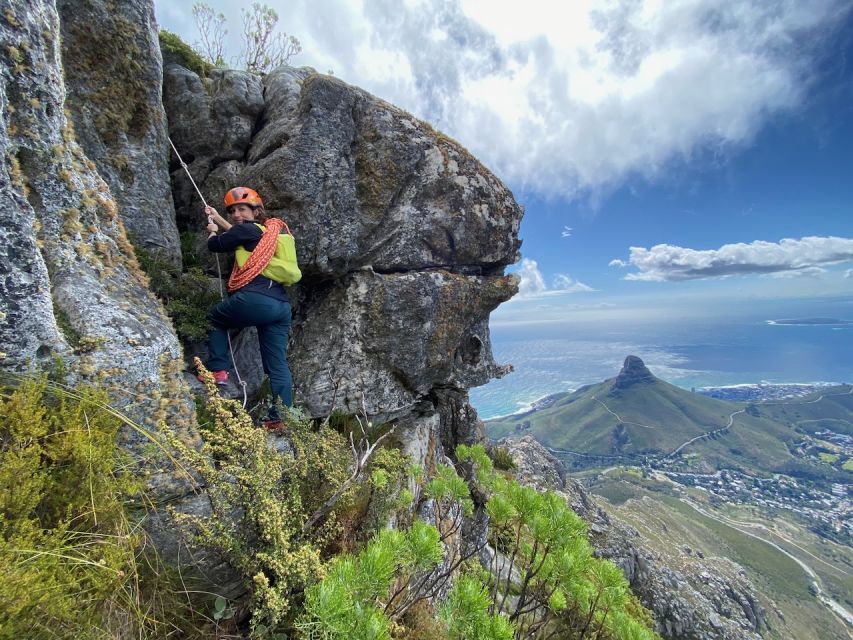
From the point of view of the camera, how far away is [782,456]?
641ft

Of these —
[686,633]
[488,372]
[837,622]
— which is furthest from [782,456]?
[488,372]

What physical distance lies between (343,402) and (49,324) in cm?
567

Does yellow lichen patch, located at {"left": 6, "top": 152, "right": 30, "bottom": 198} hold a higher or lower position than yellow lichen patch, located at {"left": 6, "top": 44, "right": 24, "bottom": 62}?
lower

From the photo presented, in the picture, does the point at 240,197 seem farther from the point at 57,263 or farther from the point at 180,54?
the point at 180,54

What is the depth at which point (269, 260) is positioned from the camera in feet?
22.3

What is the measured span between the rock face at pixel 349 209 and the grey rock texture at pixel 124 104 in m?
1.23

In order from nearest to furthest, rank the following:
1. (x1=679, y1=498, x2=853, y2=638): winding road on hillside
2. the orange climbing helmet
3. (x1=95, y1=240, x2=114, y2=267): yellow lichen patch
Answer: 1. (x1=95, y1=240, x2=114, y2=267): yellow lichen patch
2. the orange climbing helmet
3. (x1=679, y1=498, x2=853, y2=638): winding road on hillside

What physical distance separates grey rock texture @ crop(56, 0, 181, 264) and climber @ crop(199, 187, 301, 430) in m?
1.49

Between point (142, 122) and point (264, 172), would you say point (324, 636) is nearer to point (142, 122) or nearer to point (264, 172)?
point (264, 172)

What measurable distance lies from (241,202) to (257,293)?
2.12 metres

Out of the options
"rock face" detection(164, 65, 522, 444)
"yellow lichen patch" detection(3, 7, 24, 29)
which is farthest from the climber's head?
"yellow lichen patch" detection(3, 7, 24, 29)

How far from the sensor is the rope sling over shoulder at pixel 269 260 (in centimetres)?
672

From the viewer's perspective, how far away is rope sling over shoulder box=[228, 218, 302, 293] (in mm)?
6723

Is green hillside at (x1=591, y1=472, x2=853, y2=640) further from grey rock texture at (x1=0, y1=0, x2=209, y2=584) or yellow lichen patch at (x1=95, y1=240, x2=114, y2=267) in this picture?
yellow lichen patch at (x1=95, y1=240, x2=114, y2=267)
